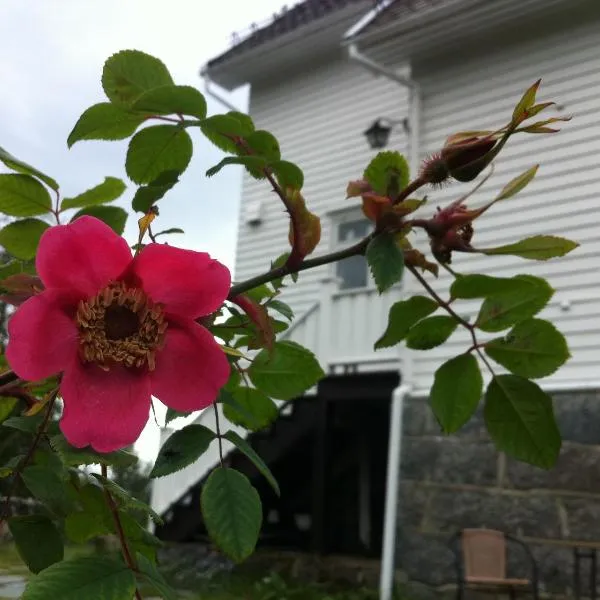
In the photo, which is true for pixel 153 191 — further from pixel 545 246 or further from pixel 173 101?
pixel 545 246

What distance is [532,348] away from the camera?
0.61 metres

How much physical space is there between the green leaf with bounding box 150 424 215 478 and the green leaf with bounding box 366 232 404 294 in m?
0.15

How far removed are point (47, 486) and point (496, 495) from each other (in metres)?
5.77

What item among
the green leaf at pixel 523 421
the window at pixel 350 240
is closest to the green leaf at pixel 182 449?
the green leaf at pixel 523 421

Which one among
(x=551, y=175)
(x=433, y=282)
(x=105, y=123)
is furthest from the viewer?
(x=551, y=175)

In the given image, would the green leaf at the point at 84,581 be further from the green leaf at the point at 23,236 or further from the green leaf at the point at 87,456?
the green leaf at the point at 23,236

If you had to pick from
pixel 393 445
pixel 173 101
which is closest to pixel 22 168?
pixel 173 101

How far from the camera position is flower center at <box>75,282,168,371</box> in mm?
388

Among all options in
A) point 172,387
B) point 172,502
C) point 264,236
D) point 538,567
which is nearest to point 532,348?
point 172,387

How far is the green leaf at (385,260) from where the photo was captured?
46 centimetres

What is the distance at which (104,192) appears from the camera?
2.33ft

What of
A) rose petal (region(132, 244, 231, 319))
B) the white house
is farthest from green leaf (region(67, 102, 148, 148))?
the white house

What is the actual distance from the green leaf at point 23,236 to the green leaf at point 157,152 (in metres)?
0.10

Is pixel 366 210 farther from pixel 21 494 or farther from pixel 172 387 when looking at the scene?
pixel 21 494
